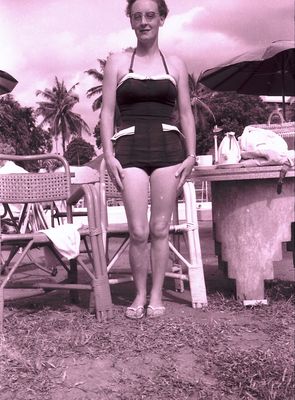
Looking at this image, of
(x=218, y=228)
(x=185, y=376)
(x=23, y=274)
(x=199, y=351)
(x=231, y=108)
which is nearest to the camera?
(x=185, y=376)

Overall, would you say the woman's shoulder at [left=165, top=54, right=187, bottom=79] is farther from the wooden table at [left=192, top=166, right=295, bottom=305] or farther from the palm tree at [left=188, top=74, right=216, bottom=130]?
the palm tree at [left=188, top=74, right=216, bottom=130]

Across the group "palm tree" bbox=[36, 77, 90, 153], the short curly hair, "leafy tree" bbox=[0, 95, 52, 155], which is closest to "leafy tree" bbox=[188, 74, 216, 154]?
"leafy tree" bbox=[0, 95, 52, 155]

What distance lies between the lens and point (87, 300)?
145 inches

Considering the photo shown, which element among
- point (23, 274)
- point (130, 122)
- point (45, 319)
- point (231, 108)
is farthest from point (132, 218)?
point (231, 108)

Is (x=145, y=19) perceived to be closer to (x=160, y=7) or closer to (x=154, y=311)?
(x=160, y=7)

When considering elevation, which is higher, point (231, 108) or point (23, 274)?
point (231, 108)

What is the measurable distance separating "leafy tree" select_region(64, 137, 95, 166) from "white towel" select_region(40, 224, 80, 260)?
66.5 meters

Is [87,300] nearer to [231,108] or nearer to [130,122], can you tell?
[130,122]

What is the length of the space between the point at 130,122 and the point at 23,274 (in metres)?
2.62

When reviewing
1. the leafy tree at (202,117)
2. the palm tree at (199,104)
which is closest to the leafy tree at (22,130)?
the leafy tree at (202,117)

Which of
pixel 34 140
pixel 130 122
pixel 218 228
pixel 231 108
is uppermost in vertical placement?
pixel 231 108

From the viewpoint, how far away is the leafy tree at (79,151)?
69.8m

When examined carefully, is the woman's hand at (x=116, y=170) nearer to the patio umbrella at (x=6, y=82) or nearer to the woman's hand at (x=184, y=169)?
the woman's hand at (x=184, y=169)

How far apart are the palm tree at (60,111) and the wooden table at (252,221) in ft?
204
